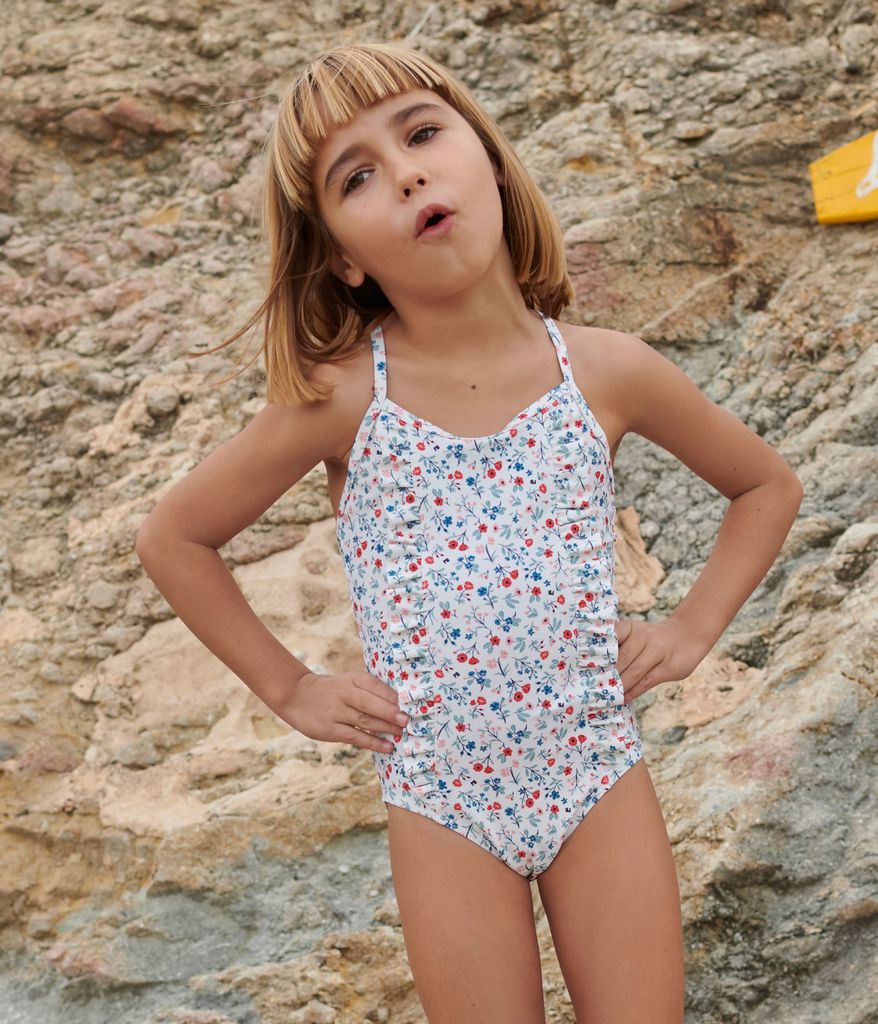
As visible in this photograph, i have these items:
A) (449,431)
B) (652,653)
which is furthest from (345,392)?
(652,653)

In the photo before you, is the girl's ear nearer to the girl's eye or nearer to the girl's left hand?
the girl's eye

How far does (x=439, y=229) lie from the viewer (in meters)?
1.84

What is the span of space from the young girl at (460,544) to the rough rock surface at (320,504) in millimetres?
558


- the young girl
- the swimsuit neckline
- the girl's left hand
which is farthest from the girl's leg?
the swimsuit neckline

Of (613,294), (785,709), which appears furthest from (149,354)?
(785,709)

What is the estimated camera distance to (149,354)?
344cm

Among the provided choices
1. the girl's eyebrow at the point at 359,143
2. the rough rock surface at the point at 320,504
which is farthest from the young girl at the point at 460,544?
the rough rock surface at the point at 320,504

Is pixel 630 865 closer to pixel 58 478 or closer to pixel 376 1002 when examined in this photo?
pixel 376 1002

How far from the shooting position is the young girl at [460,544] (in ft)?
6.03

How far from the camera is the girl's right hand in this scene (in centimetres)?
189

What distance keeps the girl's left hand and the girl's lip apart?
63 cm

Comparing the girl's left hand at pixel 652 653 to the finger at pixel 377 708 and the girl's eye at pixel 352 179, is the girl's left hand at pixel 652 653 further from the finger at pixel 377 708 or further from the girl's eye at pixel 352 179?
the girl's eye at pixel 352 179

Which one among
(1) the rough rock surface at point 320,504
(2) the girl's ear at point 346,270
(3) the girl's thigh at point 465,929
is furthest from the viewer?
(1) the rough rock surface at point 320,504

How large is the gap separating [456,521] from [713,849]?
0.90 metres
